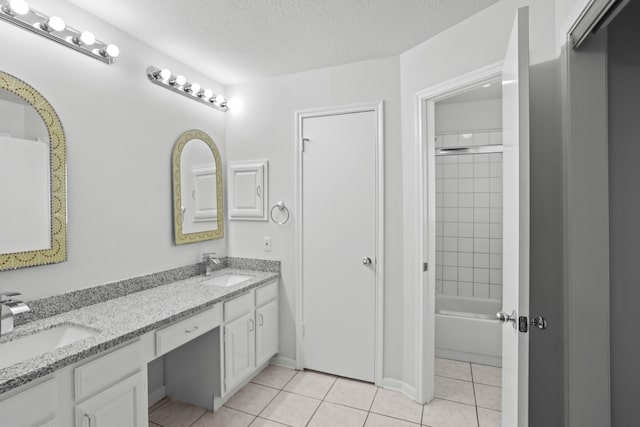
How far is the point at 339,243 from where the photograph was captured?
260 centimetres

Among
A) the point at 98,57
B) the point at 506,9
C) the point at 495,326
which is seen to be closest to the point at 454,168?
the point at 495,326

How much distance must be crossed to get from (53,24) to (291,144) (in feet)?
5.20

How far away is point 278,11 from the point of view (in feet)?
6.13

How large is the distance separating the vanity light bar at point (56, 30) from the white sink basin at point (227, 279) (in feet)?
5.28

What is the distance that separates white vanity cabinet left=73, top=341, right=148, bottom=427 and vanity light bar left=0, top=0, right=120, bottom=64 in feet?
5.11

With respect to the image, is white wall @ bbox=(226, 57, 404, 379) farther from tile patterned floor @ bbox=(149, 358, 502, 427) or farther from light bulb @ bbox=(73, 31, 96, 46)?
light bulb @ bbox=(73, 31, 96, 46)

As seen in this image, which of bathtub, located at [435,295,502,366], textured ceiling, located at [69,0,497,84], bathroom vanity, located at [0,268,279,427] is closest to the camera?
bathroom vanity, located at [0,268,279,427]

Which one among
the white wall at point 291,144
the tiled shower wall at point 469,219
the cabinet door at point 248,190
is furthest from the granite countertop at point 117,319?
the tiled shower wall at point 469,219

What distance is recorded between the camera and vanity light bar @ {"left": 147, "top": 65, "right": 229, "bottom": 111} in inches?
88.5

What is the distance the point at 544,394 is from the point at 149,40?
2.97m

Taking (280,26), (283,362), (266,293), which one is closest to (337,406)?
(283,362)

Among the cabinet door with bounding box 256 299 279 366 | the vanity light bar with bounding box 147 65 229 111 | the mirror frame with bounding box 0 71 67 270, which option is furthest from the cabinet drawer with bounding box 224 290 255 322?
the vanity light bar with bounding box 147 65 229 111

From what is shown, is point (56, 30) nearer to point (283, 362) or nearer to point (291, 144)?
point (291, 144)

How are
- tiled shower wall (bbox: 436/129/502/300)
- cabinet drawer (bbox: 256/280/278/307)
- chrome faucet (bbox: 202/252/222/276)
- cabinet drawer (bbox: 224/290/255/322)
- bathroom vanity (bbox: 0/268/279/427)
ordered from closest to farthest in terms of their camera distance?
bathroom vanity (bbox: 0/268/279/427)
cabinet drawer (bbox: 224/290/255/322)
cabinet drawer (bbox: 256/280/278/307)
chrome faucet (bbox: 202/252/222/276)
tiled shower wall (bbox: 436/129/502/300)
